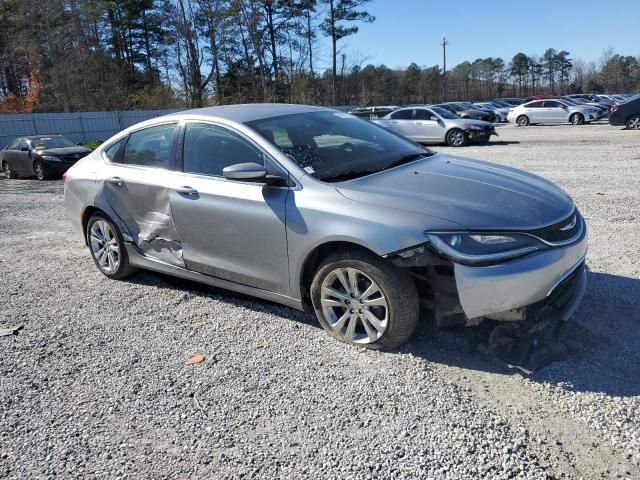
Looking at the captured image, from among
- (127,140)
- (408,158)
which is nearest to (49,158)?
(127,140)

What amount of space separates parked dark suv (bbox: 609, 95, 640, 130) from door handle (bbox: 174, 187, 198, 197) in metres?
21.1

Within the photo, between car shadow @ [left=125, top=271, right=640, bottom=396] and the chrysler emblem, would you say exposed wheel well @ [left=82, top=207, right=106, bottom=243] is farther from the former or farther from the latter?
the chrysler emblem

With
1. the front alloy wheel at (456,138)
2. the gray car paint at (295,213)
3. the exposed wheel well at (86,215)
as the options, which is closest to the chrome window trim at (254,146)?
the gray car paint at (295,213)

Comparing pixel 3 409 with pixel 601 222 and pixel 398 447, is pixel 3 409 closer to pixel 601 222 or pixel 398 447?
pixel 398 447

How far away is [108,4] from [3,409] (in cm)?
4851

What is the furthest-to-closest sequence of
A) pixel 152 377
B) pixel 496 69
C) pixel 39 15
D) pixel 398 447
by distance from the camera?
pixel 496 69
pixel 39 15
pixel 152 377
pixel 398 447

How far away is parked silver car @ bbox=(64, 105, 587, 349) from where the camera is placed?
310 cm

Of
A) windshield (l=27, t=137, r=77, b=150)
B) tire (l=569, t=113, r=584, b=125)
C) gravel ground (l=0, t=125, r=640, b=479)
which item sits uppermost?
windshield (l=27, t=137, r=77, b=150)

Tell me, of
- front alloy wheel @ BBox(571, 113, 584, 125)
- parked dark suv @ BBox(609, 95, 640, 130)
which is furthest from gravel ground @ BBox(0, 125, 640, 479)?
front alloy wheel @ BBox(571, 113, 584, 125)

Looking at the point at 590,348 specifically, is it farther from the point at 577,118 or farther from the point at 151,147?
the point at 577,118

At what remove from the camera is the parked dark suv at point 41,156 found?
15.6 metres

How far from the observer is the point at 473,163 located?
4.28m

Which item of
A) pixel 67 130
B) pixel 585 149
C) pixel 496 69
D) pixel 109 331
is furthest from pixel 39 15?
pixel 496 69

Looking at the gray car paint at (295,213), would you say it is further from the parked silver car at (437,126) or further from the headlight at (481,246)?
the parked silver car at (437,126)
